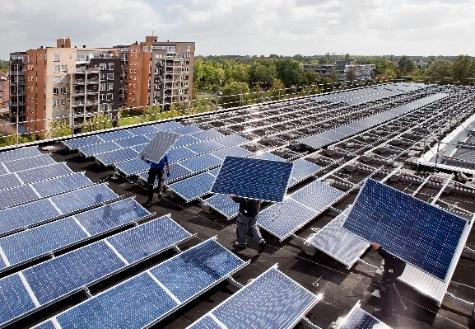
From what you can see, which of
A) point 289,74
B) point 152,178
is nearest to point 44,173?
point 152,178

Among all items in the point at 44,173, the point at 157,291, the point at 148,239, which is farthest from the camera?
the point at 44,173

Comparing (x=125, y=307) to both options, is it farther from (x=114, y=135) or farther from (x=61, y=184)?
(x=114, y=135)

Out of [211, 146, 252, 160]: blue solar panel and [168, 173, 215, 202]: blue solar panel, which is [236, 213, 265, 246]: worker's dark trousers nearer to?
[168, 173, 215, 202]: blue solar panel

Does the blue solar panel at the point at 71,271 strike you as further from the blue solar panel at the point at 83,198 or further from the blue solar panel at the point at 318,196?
the blue solar panel at the point at 318,196

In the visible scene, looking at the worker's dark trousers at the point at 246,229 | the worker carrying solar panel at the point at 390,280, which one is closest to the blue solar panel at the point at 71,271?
the worker's dark trousers at the point at 246,229

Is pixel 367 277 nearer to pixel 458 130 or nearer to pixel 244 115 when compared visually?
pixel 244 115

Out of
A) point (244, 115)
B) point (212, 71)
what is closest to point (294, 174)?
point (244, 115)
